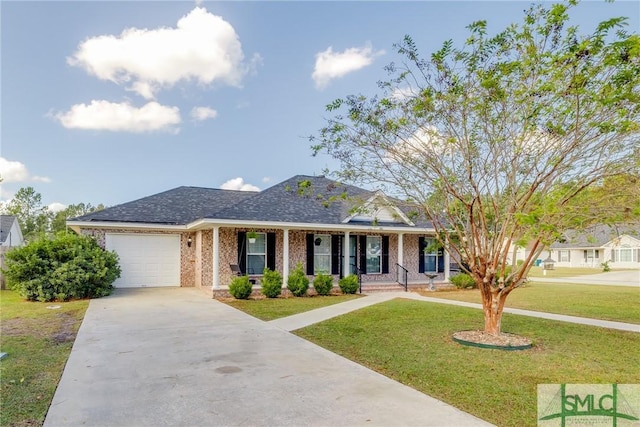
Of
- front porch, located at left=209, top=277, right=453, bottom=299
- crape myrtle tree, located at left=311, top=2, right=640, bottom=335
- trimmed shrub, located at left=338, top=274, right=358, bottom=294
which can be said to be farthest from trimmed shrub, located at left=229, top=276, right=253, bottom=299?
crape myrtle tree, located at left=311, top=2, right=640, bottom=335

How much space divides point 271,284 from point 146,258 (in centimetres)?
591

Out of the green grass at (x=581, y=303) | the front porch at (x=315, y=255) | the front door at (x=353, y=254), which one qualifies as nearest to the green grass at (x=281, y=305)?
the front porch at (x=315, y=255)

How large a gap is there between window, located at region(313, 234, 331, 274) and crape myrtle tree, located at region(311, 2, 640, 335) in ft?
25.1

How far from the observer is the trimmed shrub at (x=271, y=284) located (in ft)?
43.9

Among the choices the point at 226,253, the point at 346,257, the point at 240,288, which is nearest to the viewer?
the point at 240,288

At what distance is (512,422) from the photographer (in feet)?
12.3

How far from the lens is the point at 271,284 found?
43.8ft

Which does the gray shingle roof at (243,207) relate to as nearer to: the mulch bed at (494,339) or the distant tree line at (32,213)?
the mulch bed at (494,339)

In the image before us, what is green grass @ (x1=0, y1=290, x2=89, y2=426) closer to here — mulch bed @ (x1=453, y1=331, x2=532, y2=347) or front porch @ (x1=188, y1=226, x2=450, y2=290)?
front porch @ (x1=188, y1=226, x2=450, y2=290)

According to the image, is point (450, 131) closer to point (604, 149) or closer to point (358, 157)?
point (358, 157)

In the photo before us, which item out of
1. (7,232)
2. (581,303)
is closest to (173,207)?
(581,303)

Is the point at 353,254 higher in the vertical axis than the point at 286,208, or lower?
lower

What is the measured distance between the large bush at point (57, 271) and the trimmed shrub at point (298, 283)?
5.85 meters

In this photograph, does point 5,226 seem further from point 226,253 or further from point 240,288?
point 240,288
